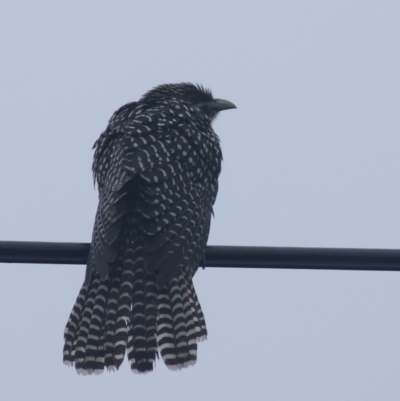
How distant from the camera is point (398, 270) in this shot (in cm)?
458

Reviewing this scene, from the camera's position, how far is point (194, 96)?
30.8 ft

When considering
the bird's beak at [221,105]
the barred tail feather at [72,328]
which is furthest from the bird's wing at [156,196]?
the bird's beak at [221,105]

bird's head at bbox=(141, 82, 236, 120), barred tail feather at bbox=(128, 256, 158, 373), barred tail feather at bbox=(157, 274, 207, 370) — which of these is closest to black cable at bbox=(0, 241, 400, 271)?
barred tail feather at bbox=(128, 256, 158, 373)

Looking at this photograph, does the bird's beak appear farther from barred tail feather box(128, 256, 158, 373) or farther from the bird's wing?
barred tail feather box(128, 256, 158, 373)

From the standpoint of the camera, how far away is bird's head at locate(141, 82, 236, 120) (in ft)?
30.3

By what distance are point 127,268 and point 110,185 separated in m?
0.69

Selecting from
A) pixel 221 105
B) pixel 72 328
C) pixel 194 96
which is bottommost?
pixel 72 328

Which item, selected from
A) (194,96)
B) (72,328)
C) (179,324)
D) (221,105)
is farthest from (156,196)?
(194,96)

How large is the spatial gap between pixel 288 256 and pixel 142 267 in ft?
5.50

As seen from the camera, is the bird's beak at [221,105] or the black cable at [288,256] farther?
the bird's beak at [221,105]

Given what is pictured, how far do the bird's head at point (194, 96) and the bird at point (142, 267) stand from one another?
2.57m

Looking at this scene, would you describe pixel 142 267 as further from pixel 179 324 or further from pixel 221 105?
pixel 221 105

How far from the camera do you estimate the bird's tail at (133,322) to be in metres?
5.62

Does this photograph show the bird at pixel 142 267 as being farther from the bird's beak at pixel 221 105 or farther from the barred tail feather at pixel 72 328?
the bird's beak at pixel 221 105
